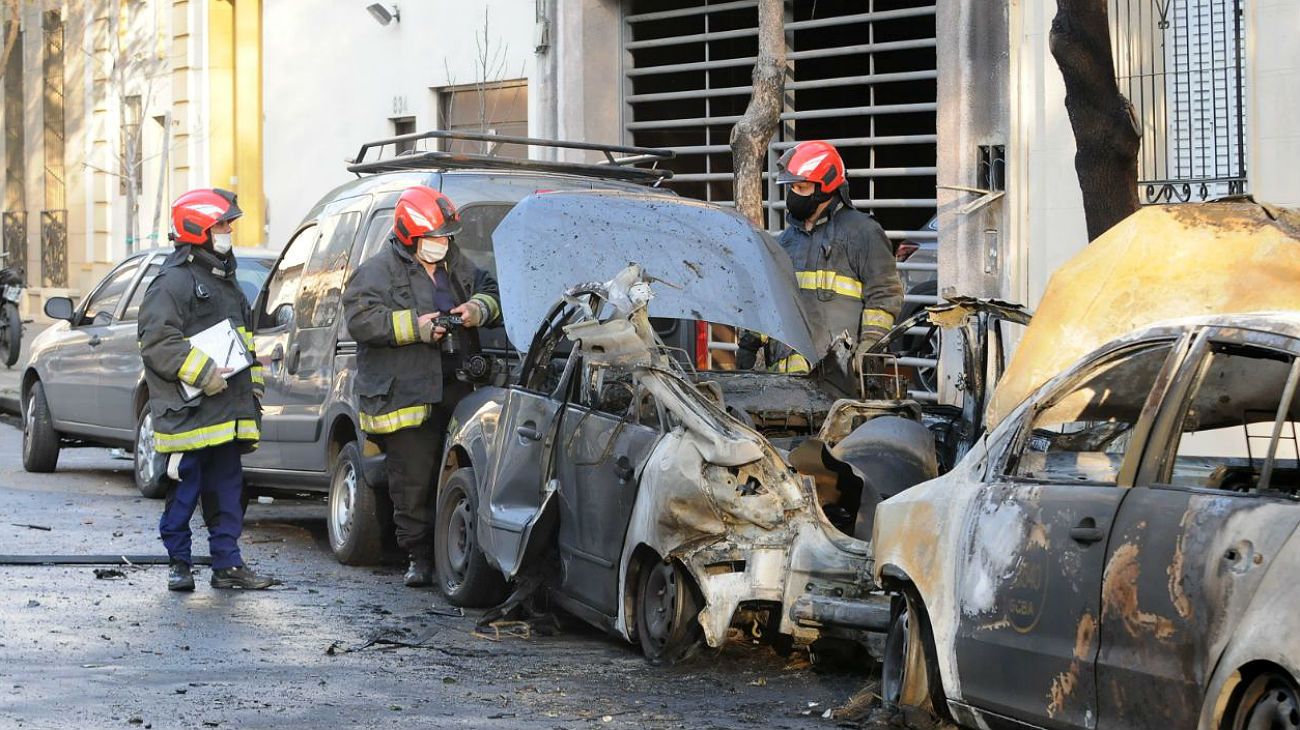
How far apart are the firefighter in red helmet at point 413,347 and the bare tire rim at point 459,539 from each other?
1.61ft

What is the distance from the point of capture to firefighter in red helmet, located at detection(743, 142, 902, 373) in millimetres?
9969

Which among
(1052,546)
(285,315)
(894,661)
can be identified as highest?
(285,315)

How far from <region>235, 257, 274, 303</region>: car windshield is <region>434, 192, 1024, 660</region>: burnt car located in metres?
4.54

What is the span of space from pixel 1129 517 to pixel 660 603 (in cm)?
262

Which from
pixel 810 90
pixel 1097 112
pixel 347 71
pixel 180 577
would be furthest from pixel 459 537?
pixel 347 71

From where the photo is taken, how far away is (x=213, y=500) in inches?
377

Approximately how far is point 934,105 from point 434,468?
7.00 meters

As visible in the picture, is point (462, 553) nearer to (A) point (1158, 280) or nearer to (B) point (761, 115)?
(A) point (1158, 280)

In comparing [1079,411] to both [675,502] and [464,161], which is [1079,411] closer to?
[675,502]

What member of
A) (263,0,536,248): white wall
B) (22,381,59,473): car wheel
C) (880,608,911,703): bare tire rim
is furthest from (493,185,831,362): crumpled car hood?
(263,0,536,248): white wall

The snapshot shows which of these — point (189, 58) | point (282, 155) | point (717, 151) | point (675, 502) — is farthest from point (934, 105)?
point (189, 58)

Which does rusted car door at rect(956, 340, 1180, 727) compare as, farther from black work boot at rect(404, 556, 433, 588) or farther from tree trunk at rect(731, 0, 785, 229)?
tree trunk at rect(731, 0, 785, 229)

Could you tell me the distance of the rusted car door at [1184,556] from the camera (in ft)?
15.6

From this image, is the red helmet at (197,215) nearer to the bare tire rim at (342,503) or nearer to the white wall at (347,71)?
the bare tire rim at (342,503)
